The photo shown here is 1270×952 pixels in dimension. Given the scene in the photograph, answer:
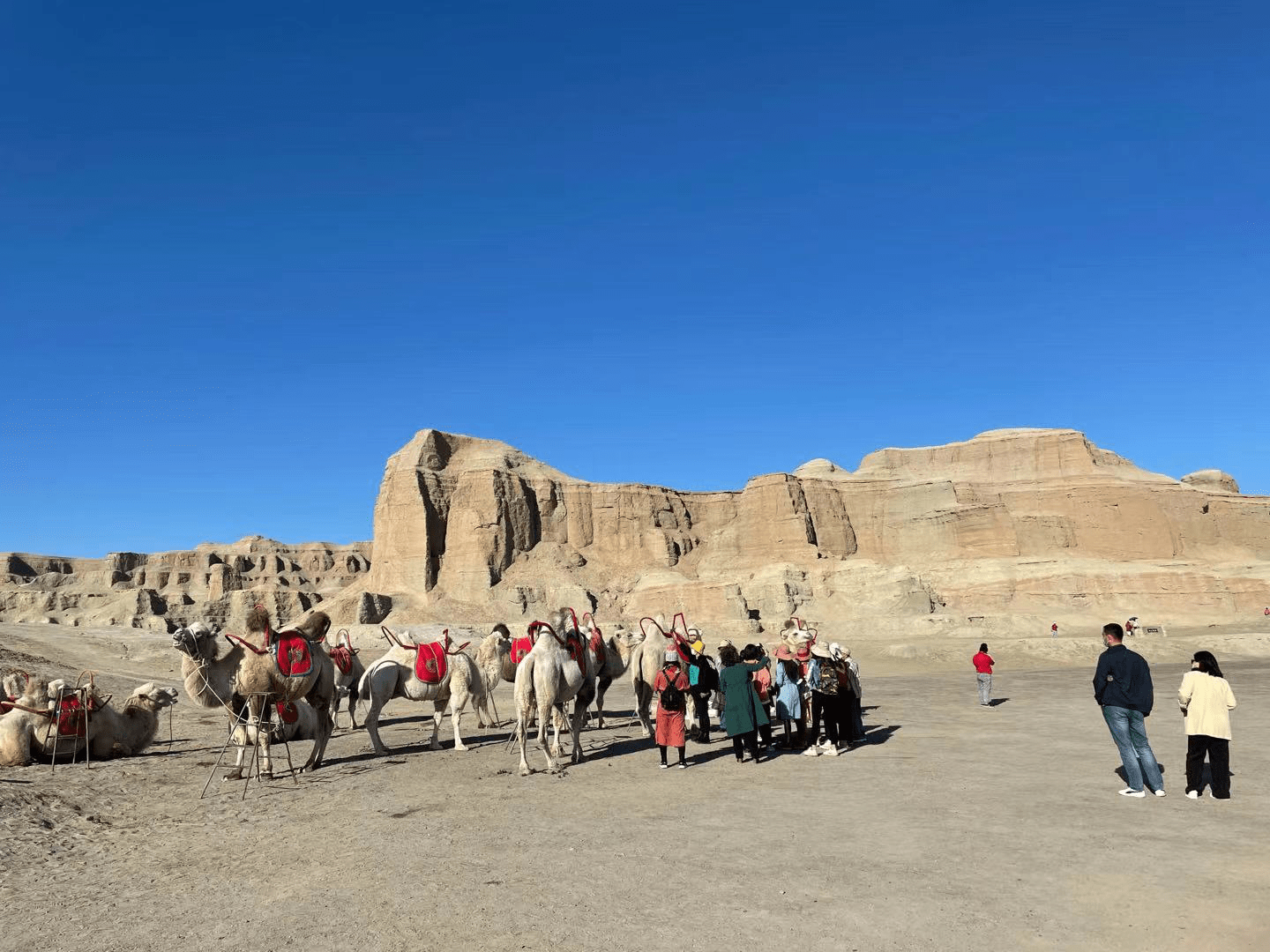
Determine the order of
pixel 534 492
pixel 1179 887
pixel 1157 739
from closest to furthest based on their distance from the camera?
pixel 1179 887, pixel 1157 739, pixel 534 492

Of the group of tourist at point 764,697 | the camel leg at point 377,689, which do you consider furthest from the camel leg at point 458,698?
the group of tourist at point 764,697

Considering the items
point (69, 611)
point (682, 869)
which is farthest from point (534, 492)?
point (682, 869)

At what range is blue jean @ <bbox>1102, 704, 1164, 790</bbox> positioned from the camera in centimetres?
973

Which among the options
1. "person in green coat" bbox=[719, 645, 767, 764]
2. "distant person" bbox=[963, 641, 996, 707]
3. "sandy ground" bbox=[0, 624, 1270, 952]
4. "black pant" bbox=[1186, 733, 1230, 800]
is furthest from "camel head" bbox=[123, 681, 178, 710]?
"distant person" bbox=[963, 641, 996, 707]

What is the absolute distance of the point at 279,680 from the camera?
12570 mm

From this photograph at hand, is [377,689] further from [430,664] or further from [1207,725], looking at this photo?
[1207,725]

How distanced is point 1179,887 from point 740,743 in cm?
748

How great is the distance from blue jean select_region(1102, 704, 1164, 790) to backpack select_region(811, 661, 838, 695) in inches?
177

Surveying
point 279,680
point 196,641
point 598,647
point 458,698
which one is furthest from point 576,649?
point 196,641

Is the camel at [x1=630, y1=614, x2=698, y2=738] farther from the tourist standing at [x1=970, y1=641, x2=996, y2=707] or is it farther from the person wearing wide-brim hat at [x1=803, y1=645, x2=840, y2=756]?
the tourist standing at [x1=970, y1=641, x2=996, y2=707]

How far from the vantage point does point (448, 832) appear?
8930 mm

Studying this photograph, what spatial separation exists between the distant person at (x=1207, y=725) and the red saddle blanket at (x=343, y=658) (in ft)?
A: 50.0

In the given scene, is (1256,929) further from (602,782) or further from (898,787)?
(602,782)

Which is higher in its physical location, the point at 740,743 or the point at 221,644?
the point at 221,644
